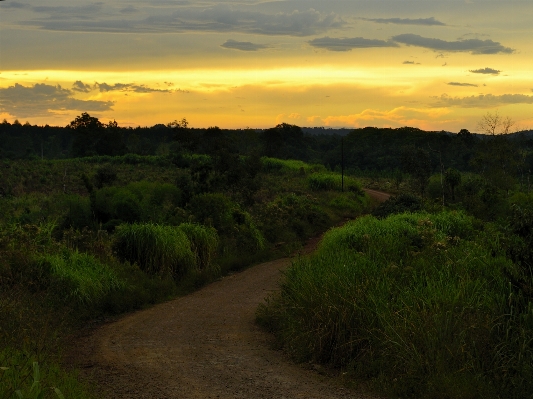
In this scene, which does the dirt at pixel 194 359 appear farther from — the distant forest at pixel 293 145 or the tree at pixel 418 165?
the distant forest at pixel 293 145

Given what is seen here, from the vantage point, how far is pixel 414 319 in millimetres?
8320

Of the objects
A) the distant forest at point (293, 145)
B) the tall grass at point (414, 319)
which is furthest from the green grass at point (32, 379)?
the distant forest at point (293, 145)

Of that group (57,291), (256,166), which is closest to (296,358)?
(57,291)

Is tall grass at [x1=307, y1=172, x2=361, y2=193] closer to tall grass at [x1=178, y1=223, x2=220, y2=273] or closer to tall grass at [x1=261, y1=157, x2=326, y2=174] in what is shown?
tall grass at [x1=261, y1=157, x2=326, y2=174]

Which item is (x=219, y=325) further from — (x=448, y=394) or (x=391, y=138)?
(x=391, y=138)

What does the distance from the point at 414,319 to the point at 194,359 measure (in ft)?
10.6

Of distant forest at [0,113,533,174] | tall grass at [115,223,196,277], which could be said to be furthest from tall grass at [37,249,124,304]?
distant forest at [0,113,533,174]

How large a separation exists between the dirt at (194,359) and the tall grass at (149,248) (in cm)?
193

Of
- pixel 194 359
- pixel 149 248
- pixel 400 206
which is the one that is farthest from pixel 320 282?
pixel 400 206

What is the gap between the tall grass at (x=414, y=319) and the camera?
25.2 ft

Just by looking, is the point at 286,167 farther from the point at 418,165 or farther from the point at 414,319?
the point at 414,319

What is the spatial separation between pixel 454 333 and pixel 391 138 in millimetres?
97109

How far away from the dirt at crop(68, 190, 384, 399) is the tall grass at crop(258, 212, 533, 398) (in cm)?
53

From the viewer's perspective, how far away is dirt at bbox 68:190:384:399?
7.78 m
